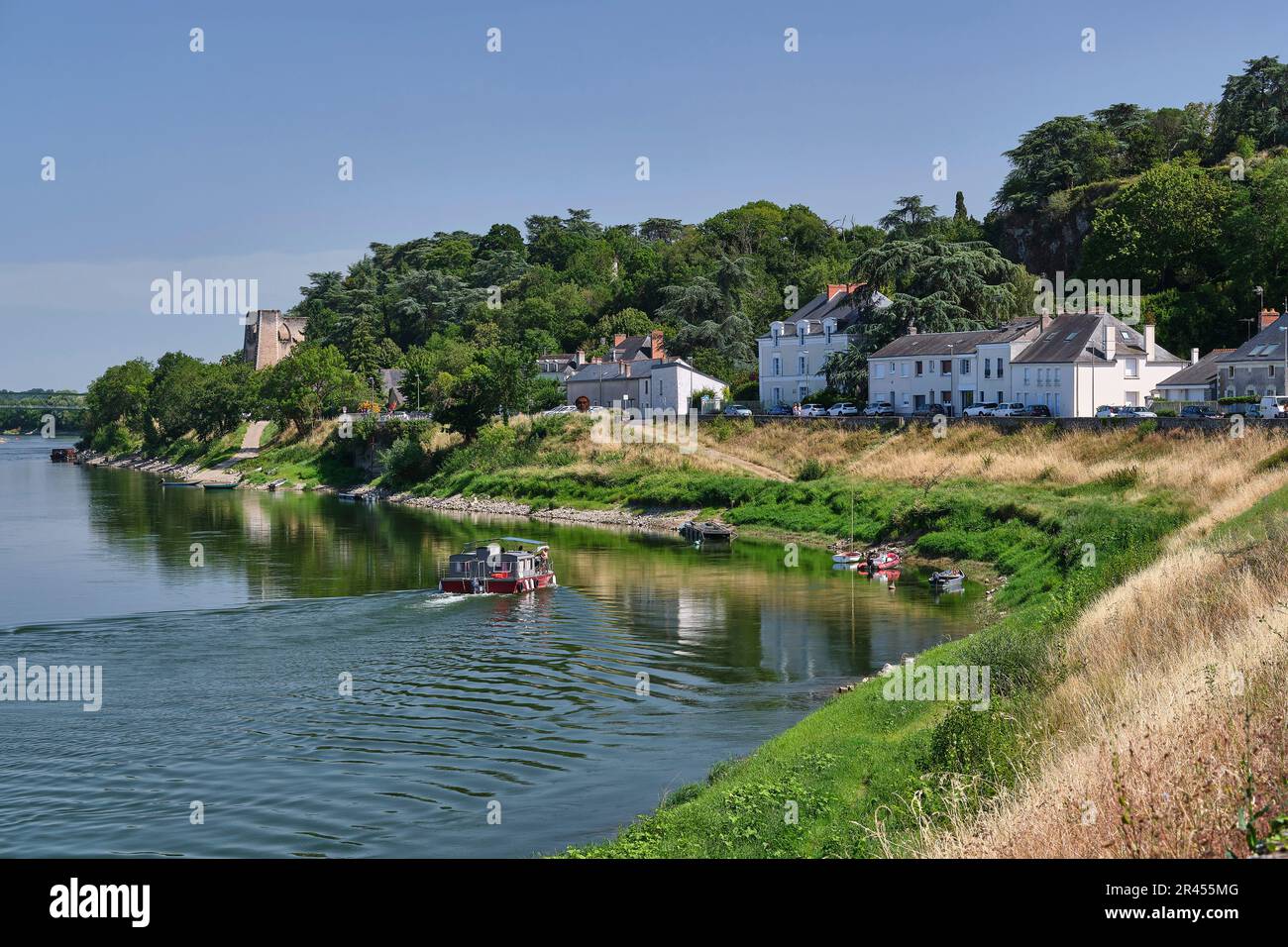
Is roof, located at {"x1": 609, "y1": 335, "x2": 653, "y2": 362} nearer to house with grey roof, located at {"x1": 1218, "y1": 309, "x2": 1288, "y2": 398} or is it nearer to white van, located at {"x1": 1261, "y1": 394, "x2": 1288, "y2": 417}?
house with grey roof, located at {"x1": 1218, "y1": 309, "x2": 1288, "y2": 398}

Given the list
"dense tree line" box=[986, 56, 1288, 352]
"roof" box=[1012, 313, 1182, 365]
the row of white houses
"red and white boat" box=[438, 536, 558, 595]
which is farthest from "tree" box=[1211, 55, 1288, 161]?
"red and white boat" box=[438, 536, 558, 595]

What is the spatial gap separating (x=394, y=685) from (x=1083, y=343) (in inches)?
2326

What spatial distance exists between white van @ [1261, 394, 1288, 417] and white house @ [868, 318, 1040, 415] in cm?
2026

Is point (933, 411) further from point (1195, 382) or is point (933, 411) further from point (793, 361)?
point (793, 361)

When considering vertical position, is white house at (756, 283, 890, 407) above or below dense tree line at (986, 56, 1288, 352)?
below

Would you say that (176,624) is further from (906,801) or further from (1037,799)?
(1037,799)

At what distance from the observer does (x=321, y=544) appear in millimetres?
74812

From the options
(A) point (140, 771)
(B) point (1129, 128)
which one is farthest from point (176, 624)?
(B) point (1129, 128)

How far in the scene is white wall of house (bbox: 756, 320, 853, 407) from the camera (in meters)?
103

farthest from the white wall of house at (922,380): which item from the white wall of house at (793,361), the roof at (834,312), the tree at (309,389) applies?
the tree at (309,389)

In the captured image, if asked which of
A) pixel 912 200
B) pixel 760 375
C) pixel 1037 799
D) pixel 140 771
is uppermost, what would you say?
pixel 912 200

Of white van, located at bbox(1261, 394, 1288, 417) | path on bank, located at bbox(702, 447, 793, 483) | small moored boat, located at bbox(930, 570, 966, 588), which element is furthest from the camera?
path on bank, located at bbox(702, 447, 793, 483)

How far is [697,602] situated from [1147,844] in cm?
4244

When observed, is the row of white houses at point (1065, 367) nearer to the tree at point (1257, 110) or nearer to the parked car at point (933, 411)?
the parked car at point (933, 411)
